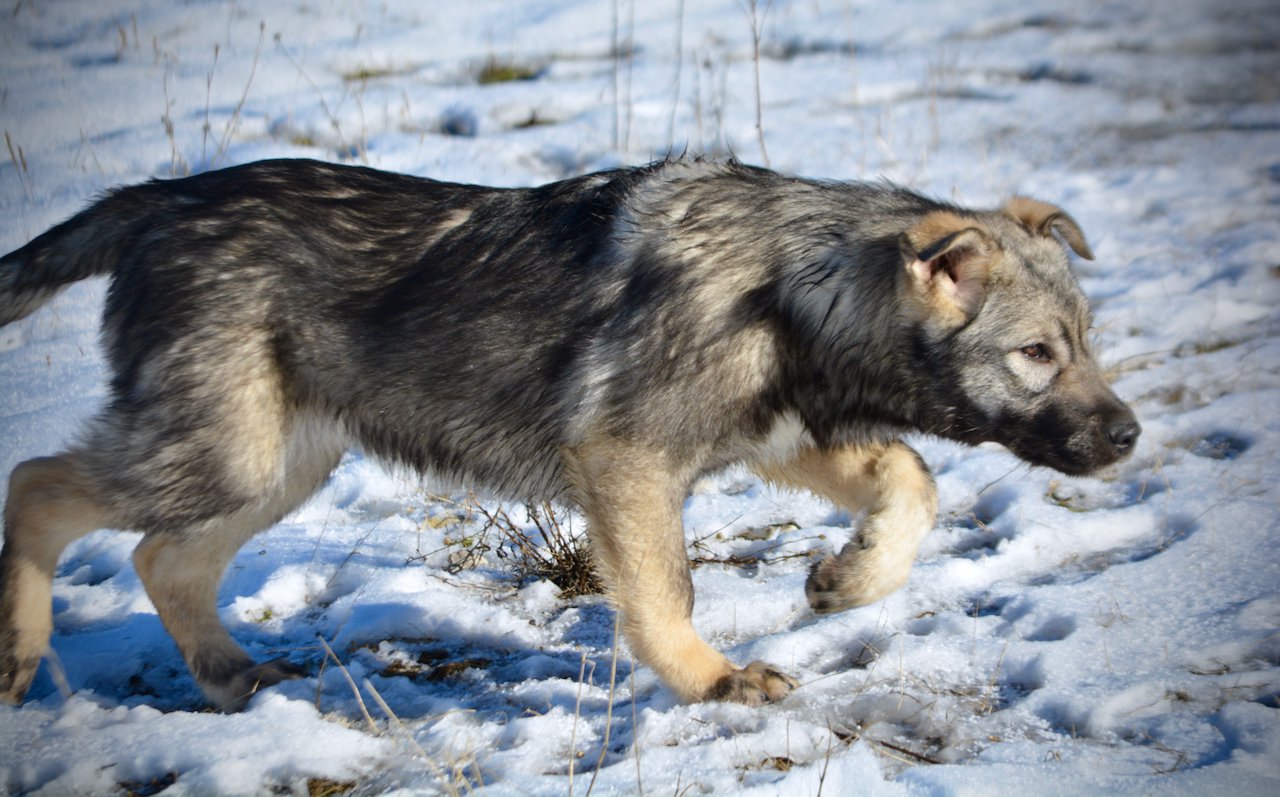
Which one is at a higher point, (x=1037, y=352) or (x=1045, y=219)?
(x=1045, y=219)

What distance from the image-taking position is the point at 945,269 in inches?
146

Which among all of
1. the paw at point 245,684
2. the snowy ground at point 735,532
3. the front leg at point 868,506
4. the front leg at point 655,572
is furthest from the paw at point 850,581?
the paw at point 245,684

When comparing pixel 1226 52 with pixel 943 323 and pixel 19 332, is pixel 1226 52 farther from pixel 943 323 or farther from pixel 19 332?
pixel 19 332

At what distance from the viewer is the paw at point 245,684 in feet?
12.9

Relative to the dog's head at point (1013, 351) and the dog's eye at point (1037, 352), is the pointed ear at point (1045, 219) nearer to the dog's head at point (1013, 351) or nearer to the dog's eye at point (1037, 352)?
the dog's head at point (1013, 351)

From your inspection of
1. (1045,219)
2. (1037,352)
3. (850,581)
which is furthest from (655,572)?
(1045,219)

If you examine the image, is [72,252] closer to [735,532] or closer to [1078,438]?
[735,532]

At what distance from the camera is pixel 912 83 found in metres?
10.6

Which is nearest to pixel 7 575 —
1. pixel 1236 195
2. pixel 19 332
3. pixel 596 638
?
pixel 596 638

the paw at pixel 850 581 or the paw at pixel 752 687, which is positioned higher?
the paw at pixel 850 581

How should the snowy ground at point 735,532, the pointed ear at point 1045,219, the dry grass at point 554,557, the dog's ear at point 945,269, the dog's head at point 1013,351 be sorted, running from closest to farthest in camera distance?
the snowy ground at point 735,532
the dog's ear at point 945,269
the dog's head at point 1013,351
the pointed ear at point 1045,219
the dry grass at point 554,557

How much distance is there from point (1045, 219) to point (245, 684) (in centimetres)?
342

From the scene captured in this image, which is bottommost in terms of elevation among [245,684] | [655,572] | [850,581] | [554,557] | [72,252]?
[245,684]

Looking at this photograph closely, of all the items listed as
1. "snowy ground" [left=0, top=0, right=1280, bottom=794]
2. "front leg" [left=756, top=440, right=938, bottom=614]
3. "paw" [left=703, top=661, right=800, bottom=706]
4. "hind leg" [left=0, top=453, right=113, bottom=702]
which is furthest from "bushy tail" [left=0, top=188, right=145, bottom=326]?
"paw" [left=703, top=661, right=800, bottom=706]
